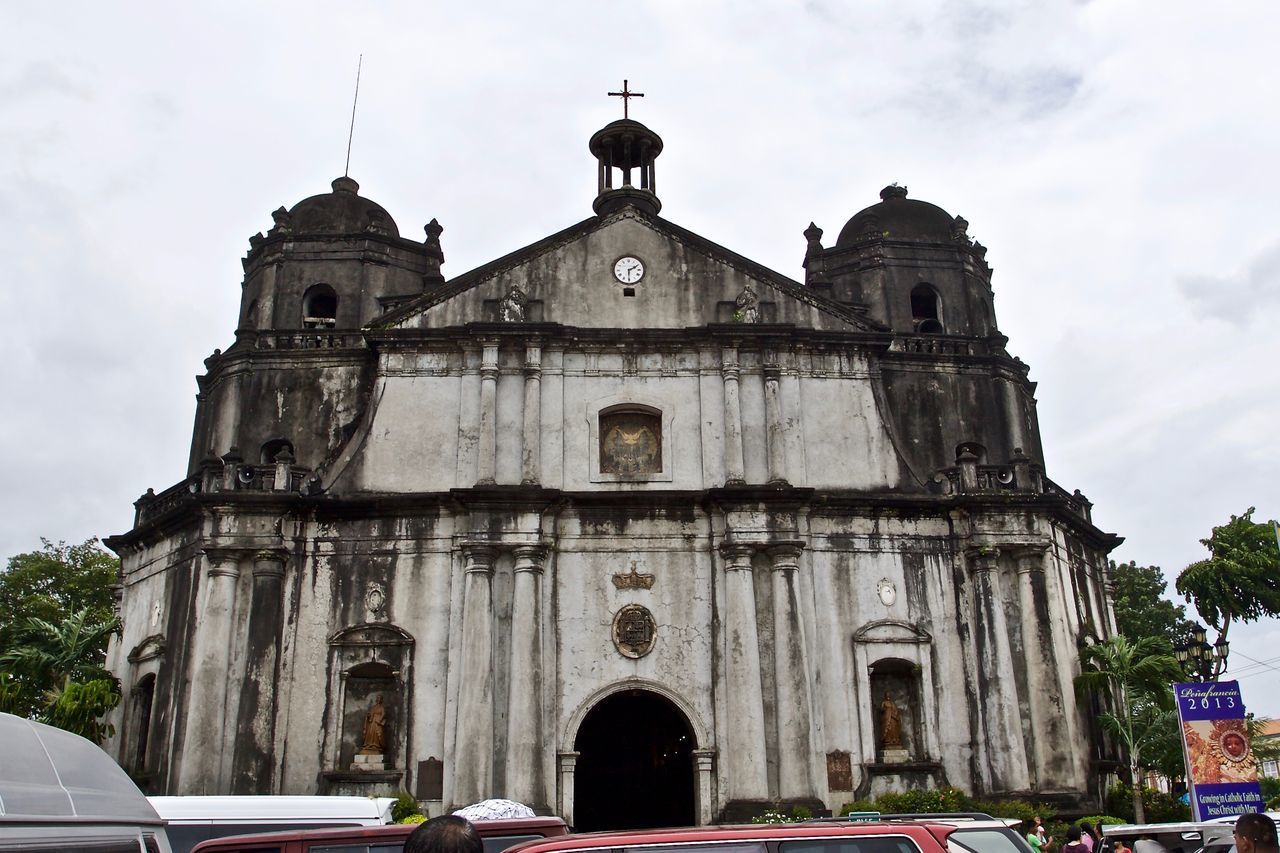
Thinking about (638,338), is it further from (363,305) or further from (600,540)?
(363,305)

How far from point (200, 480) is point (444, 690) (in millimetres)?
5911

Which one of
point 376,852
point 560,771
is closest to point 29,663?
point 560,771

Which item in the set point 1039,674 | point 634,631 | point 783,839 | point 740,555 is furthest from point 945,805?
point 783,839

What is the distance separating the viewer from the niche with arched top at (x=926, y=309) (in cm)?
2388

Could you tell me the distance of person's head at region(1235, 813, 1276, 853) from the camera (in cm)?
550

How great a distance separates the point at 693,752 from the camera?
18.7m

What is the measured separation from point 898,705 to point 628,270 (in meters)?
9.32

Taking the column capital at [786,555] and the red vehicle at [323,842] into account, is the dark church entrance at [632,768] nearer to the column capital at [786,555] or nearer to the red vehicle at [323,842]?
the column capital at [786,555]

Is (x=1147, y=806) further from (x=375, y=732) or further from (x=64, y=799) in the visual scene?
(x=64, y=799)

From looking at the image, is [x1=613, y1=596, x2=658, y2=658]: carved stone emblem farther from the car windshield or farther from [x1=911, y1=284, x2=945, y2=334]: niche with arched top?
the car windshield

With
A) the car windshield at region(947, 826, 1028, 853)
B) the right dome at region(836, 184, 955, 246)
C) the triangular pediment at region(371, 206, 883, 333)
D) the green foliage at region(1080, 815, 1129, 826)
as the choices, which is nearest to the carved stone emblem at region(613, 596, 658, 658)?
the triangular pediment at region(371, 206, 883, 333)

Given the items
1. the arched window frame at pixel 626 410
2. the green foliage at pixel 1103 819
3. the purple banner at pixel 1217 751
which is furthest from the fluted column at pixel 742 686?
the purple banner at pixel 1217 751

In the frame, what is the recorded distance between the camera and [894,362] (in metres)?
22.7

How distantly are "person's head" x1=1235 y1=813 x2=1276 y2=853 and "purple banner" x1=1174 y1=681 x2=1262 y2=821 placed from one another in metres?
6.39
